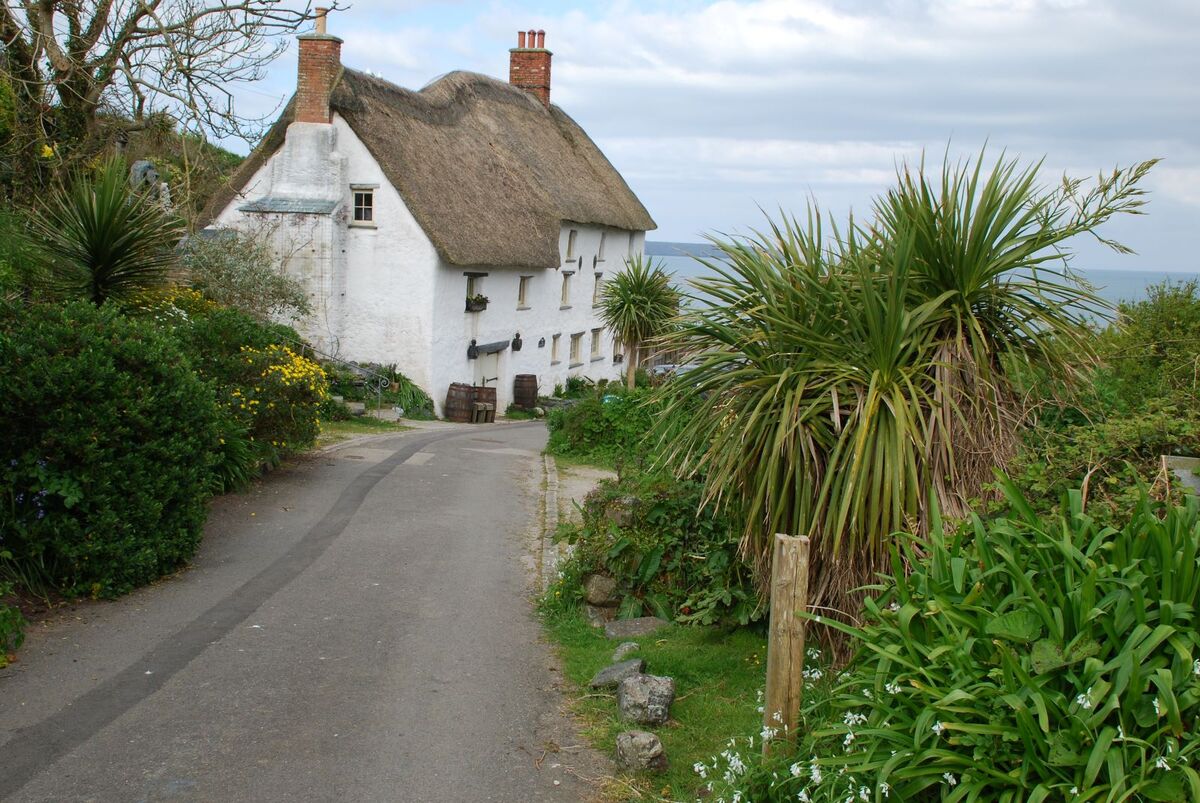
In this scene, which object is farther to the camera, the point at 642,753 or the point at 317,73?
the point at 317,73

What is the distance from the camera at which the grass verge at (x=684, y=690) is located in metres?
5.83

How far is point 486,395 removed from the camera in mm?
26641

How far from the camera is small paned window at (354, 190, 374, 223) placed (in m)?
25.2

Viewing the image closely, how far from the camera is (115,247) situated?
1055 cm

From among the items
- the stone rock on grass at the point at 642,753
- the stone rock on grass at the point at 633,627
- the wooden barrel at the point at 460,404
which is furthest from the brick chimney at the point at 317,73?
the stone rock on grass at the point at 642,753

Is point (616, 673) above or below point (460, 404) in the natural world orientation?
below

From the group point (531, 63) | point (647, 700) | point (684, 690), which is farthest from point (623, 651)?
point (531, 63)

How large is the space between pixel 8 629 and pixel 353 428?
1384cm

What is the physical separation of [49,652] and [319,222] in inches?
740

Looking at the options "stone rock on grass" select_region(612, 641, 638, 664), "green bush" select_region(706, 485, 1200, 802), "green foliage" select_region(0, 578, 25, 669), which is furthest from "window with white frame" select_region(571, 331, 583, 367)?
"green bush" select_region(706, 485, 1200, 802)

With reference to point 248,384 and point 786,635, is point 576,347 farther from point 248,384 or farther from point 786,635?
point 786,635

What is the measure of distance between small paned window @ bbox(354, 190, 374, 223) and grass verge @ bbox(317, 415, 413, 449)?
17.2ft

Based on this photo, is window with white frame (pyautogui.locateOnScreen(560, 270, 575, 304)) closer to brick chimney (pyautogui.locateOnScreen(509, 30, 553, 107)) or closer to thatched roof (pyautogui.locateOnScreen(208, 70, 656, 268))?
thatched roof (pyautogui.locateOnScreen(208, 70, 656, 268))

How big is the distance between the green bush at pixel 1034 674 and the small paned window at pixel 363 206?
2224cm
